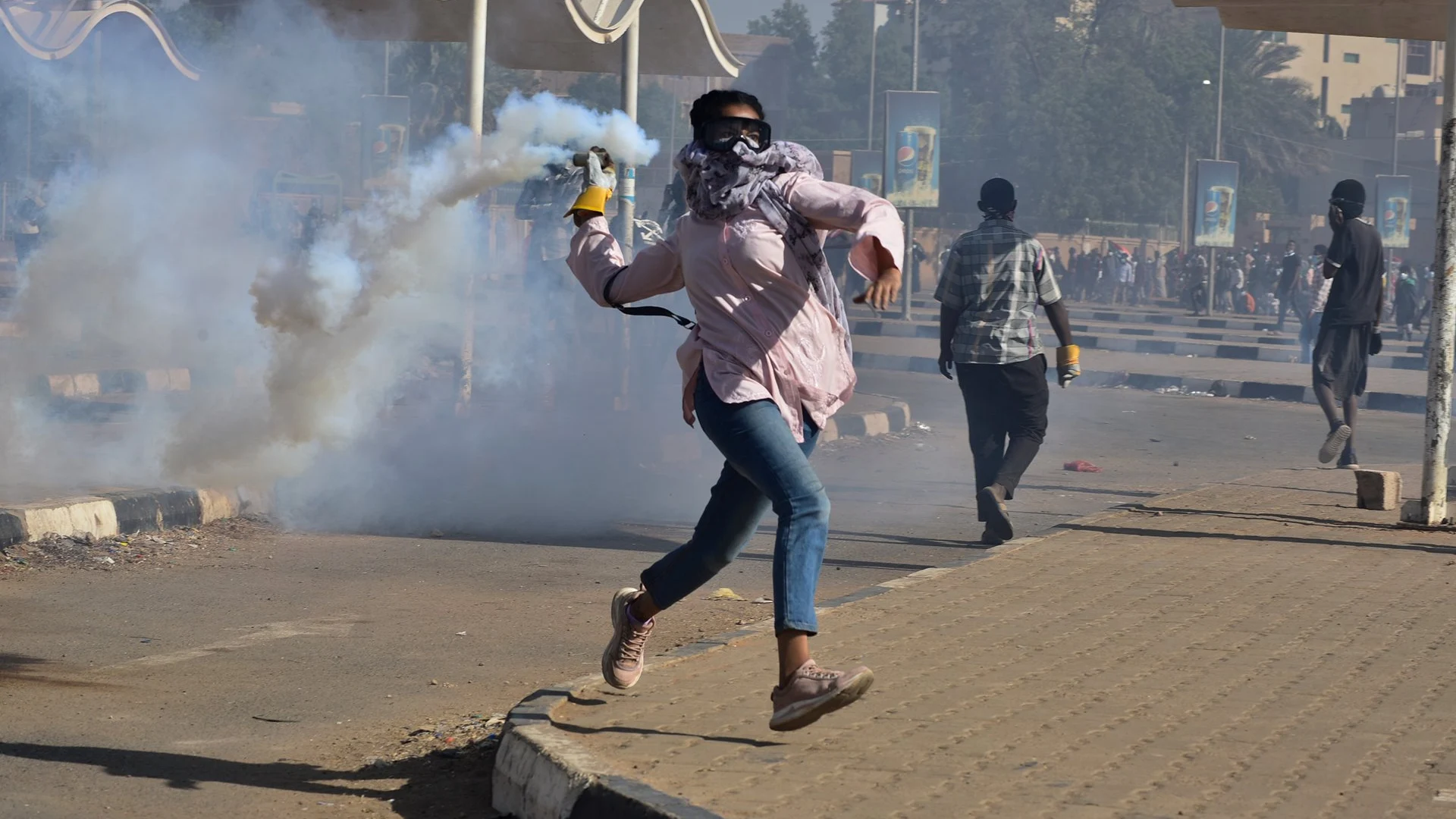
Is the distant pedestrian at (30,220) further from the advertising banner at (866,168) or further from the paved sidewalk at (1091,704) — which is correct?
the advertising banner at (866,168)

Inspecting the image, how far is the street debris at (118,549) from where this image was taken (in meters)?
6.93

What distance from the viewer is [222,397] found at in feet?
32.8

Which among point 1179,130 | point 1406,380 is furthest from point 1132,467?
point 1179,130

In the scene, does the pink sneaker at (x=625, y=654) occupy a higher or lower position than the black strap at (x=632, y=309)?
lower

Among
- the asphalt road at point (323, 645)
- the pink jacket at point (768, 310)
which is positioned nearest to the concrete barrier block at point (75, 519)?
the asphalt road at point (323, 645)

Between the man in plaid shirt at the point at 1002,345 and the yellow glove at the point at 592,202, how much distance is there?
11.4 feet

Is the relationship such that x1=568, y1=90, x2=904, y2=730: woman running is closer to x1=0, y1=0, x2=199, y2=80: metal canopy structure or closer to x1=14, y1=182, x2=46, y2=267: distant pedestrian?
x1=0, y1=0, x2=199, y2=80: metal canopy structure

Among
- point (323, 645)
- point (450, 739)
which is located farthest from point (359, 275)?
point (450, 739)

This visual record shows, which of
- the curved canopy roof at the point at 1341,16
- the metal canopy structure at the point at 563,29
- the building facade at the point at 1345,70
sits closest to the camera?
the curved canopy roof at the point at 1341,16

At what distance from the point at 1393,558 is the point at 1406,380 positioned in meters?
15.4

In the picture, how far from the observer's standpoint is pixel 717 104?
4082 mm

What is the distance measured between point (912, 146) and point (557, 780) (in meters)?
26.1

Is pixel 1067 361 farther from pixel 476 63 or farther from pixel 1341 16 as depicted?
pixel 476 63

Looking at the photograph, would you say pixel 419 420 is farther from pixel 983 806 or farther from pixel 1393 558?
pixel 983 806
